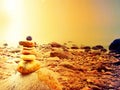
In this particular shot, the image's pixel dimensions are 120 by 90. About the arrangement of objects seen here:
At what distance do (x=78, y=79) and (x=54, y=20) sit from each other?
0.59 m

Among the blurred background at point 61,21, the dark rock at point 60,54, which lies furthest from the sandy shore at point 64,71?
the blurred background at point 61,21

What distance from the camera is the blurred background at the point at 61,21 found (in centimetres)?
235

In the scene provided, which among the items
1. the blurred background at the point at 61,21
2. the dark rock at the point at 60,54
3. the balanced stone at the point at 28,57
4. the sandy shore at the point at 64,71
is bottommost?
the sandy shore at the point at 64,71

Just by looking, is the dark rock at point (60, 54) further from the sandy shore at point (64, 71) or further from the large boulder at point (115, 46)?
the large boulder at point (115, 46)

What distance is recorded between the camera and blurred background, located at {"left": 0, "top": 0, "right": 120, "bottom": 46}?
7.71ft

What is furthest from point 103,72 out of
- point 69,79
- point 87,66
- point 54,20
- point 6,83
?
point 6,83

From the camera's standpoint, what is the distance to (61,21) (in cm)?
241

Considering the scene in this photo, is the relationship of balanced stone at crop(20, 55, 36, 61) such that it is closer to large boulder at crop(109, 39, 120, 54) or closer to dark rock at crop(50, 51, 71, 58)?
dark rock at crop(50, 51, 71, 58)

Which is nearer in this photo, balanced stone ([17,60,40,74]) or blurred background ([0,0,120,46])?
balanced stone ([17,60,40,74])

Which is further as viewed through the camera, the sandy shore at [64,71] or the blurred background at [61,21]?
the blurred background at [61,21]

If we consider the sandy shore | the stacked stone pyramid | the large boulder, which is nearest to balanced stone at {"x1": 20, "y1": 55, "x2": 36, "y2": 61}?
the stacked stone pyramid

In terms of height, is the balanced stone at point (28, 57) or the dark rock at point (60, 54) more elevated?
the dark rock at point (60, 54)

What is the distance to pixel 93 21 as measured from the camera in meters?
2.37

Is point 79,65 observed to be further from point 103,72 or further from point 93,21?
point 93,21
